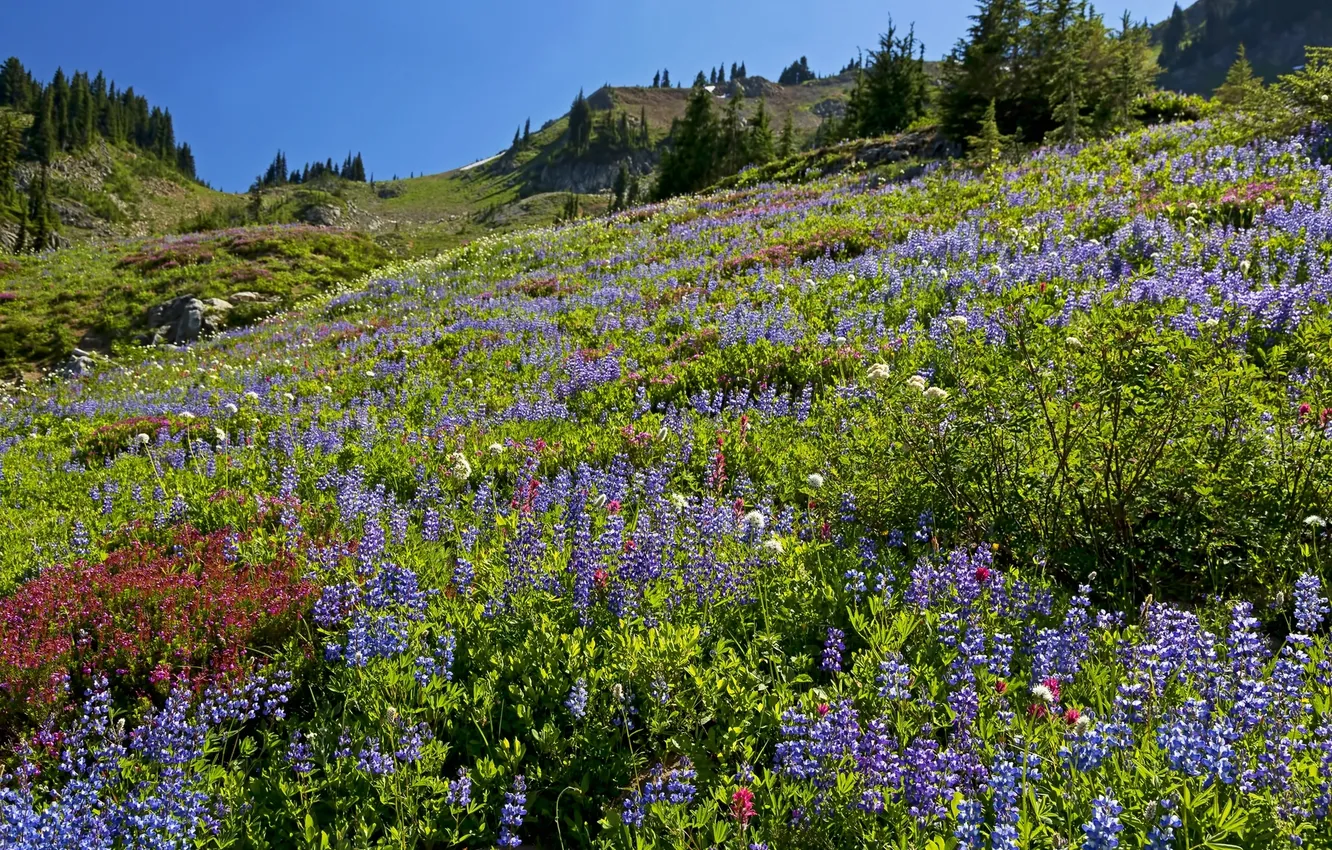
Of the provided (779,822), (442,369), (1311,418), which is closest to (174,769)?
(779,822)

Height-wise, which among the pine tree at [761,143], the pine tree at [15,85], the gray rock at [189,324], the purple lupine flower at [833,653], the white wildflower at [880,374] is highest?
the pine tree at [15,85]

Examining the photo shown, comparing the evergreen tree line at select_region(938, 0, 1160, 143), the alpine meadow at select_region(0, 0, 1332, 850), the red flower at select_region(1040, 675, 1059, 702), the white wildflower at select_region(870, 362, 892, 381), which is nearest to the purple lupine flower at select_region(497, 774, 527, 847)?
the alpine meadow at select_region(0, 0, 1332, 850)

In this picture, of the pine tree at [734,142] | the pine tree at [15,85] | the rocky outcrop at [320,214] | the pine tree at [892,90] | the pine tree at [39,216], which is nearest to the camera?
the pine tree at [892,90]

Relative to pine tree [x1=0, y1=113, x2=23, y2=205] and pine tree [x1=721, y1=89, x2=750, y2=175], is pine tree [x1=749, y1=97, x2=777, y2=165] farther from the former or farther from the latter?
pine tree [x1=0, y1=113, x2=23, y2=205]

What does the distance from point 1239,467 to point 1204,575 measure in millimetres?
646

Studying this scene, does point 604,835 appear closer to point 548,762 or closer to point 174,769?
point 548,762

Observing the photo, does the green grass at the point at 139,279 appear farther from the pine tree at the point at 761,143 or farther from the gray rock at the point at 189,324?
the pine tree at the point at 761,143

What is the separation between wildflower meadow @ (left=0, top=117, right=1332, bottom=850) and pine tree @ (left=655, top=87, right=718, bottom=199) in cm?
5248

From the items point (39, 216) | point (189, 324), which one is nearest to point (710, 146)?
point (189, 324)

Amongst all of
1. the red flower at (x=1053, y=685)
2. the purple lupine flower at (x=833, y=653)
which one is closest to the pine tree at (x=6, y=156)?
the purple lupine flower at (x=833, y=653)

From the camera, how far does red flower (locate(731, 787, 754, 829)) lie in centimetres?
257

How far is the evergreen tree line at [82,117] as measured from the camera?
452ft

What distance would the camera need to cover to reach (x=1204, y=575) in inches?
154

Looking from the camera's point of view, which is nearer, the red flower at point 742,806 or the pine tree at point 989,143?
the red flower at point 742,806
